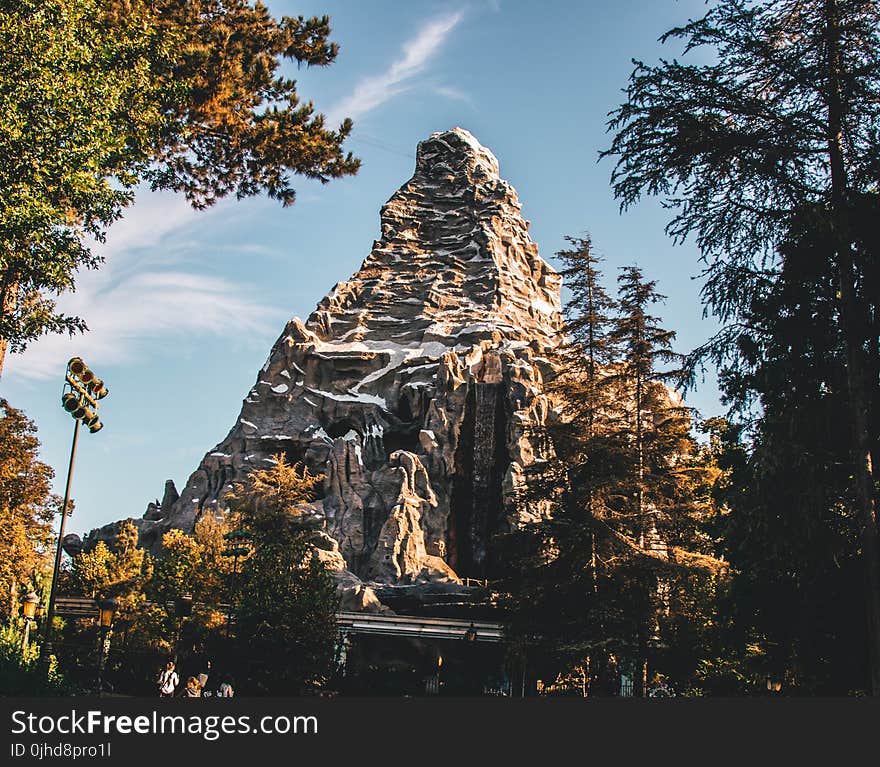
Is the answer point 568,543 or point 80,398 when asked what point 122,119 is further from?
point 568,543

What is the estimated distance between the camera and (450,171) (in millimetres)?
93812

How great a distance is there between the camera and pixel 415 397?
67.8 meters

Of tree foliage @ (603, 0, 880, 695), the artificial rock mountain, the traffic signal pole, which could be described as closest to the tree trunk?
tree foliage @ (603, 0, 880, 695)

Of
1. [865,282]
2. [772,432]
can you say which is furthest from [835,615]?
[865,282]

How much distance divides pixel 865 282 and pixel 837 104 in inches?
111

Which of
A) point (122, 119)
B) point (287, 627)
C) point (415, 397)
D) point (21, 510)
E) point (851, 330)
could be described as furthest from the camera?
point (415, 397)

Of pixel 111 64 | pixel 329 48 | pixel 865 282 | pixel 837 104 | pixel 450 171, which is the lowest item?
pixel 865 282

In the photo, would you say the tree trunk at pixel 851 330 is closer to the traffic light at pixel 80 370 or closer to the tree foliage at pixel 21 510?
the traffic light at pixel 80 370

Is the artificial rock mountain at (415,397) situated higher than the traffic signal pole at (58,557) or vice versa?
the artificial rock mountain at (415,397)

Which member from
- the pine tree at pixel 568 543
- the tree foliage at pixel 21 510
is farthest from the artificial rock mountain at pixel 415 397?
the pine tree at pixel 568 543

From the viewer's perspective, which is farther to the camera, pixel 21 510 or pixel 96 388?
pixel 21 510

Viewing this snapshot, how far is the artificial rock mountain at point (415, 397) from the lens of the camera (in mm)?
59000

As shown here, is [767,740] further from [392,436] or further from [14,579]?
[392,436]

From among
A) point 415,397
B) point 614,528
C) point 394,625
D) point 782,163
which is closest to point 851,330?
point 782,163
